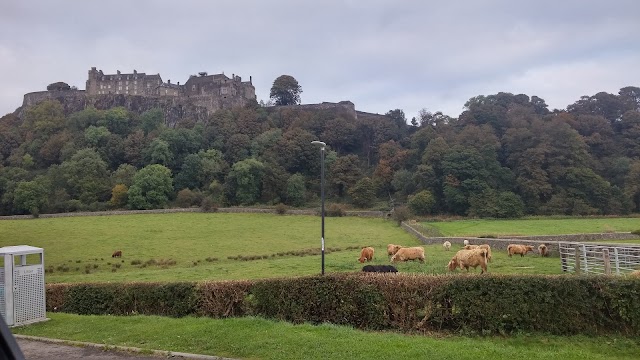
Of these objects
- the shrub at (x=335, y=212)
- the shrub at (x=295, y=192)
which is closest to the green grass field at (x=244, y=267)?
the shrub at (x=335, y=212)

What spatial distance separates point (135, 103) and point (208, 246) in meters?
93.2

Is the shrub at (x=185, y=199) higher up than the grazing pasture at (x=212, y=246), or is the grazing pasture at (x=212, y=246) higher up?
the shrub at (x=185, y=199)

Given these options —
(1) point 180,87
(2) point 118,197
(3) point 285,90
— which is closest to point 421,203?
(2) point 118,197

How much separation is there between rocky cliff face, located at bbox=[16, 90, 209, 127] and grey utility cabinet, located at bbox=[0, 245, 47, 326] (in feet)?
361

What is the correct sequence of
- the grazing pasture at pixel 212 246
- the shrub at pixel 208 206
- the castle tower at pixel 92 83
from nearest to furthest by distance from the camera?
the grazing pasture at pixel 212 246, the shrub at pixel 208 206, the castle tower at pixel 92 83

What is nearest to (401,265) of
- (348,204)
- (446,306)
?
(446,306)

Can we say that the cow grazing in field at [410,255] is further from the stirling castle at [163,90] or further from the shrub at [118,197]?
the stirling castle at [163,90]

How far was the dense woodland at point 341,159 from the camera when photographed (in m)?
73.1

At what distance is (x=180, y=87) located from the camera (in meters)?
134

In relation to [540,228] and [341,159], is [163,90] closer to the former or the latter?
[341,159]

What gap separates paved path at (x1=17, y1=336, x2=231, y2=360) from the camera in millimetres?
10336

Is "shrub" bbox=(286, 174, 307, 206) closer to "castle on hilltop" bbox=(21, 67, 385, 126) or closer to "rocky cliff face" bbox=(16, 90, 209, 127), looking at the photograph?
"castle on hilltop" bbox=(21, 67, 385, 126)

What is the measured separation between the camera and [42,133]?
11156cm

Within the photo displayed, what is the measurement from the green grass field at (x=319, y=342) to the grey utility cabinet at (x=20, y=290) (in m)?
1.55
